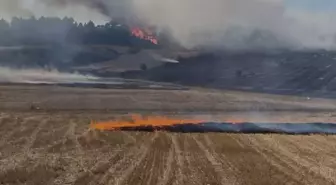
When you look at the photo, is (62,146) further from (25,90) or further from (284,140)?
(25,90)

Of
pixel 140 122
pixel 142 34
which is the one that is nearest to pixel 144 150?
pixel 140 122

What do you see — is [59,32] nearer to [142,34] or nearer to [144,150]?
→ [142,34]

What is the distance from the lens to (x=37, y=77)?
6869cm

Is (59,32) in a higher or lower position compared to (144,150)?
higher

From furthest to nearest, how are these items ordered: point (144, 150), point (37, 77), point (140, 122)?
point (37, 77), point (140, 122), point (144, 150)

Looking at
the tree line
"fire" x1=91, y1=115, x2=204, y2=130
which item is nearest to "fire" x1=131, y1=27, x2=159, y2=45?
the tree line

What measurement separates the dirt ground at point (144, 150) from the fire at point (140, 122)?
1645 mm

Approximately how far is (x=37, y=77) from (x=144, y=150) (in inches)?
1687

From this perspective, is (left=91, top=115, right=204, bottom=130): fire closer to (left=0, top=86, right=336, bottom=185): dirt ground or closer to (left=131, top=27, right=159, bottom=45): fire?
(left=0, top=86, right=336, bottom=185): dirt ground

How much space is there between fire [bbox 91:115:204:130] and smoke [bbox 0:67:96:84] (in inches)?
956

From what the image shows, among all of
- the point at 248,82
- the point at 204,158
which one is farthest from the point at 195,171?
the point at 248,82

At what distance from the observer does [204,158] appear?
2780 centimetres

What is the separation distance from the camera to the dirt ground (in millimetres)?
23047

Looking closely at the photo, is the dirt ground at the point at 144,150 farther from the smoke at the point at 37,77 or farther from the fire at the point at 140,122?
the smoke at the point at 37,77
